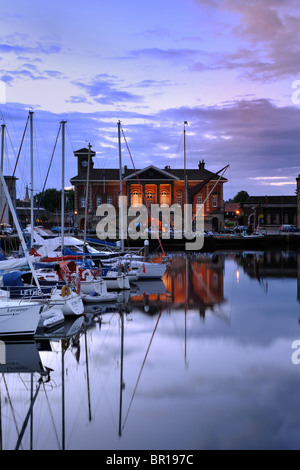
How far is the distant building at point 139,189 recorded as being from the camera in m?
81.8

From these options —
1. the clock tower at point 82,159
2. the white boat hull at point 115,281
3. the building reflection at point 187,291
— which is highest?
the clock tower at point 82,159

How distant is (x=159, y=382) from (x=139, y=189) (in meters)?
69.8

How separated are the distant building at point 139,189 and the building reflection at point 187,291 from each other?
3652cm

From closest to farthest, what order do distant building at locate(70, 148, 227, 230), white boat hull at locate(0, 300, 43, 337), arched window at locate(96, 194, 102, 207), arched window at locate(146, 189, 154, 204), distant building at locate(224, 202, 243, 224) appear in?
white boat hull at locate(0, 300, 43, 337) < distant building at locate(70, 148, 227, 230) < arched window at locate(146, 189, 154, 204) < arched window at locate(96, 194, 102, 207) < distant building at locate(224, 202, 243, 224)

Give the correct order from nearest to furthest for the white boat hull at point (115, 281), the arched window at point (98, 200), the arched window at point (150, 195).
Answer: the white boat hull at point (115, 281) < the arched window at point (150, 195) < the arched window at point (98, 200)

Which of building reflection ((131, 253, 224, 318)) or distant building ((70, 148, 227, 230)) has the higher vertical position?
distant building ((70, 148, 227, 230))

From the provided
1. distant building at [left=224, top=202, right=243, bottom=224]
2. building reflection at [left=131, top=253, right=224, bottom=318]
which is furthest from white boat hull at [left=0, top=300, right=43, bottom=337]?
distant building at [left=224, top=202, right=243, bottom=224]

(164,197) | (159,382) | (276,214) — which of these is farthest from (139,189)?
(159,382)

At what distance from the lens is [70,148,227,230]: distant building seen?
81750 mm

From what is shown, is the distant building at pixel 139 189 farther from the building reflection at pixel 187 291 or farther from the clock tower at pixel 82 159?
the building reflection at pixel 187 291

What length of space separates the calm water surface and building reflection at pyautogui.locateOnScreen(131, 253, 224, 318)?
0.76 metres

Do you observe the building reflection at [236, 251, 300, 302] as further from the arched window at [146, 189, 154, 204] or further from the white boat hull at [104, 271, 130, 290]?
the arched window at [146, 189, 154, 204]

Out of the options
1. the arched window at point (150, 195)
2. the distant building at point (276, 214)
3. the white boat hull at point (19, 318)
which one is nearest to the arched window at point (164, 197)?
the arched window at point (150, 195)
